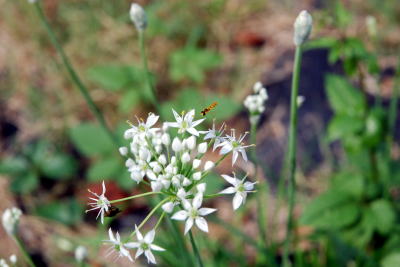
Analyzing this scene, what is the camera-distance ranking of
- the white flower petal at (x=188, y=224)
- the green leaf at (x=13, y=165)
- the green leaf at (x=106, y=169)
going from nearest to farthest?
Answer: the white flower petal at (x=188, y=224)
the green leaf at (x=106, y=169)
the green leaf at (x=13, y=165)

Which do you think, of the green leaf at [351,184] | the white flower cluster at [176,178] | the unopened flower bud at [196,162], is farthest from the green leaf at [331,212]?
the unopened flower bud at [196,162]

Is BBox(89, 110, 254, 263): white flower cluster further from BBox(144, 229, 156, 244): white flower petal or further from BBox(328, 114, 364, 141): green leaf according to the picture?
BBox(328, 114, 364, 141): green leaf

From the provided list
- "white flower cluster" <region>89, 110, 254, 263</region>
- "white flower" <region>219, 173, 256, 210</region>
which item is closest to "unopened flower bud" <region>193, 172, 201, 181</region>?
"white flower cluster" <region>89, 110, 254, 263</region>

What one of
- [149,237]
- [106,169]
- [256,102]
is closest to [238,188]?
[149,237]

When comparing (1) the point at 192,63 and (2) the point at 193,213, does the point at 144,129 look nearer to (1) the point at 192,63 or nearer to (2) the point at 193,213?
(2) the point at 193,213

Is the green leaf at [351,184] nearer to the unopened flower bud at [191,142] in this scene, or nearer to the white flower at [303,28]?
the white flower at [303,28]

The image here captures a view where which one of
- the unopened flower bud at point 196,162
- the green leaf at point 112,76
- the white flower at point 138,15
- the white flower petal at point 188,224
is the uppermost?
the white flower at point 138,15
